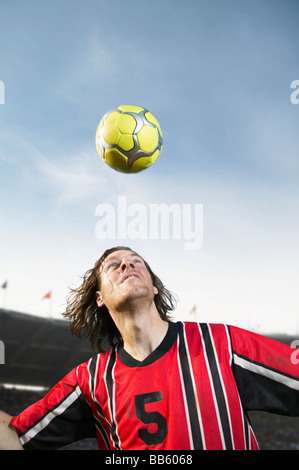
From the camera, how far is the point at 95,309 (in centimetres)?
396

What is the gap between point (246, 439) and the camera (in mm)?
2543

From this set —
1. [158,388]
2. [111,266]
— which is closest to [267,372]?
[158,388]

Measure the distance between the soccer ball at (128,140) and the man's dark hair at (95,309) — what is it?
120cm

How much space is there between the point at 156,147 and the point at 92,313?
2.10 meters

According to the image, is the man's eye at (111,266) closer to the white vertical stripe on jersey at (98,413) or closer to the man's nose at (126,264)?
the man's nose at (126,264)

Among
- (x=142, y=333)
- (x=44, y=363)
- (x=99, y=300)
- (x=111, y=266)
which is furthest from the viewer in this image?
(x=44, y=363)

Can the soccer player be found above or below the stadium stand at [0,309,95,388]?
above

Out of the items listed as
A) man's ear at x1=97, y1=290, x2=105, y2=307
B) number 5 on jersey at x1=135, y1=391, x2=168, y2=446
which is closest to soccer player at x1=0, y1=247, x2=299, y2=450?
number 5 on jersey at x1=135, y1=391, x2=168, y2=446

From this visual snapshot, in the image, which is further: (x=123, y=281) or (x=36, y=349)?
(x=36, y=349)

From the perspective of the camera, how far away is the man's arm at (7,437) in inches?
116

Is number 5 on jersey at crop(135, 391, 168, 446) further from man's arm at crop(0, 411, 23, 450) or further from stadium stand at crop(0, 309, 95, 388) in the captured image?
stadium stand at crop(0, 309, 95, 388)

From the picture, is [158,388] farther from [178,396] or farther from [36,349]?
[36,349]

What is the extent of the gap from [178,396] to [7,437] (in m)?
1.38

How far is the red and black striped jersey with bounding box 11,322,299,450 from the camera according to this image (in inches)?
101
